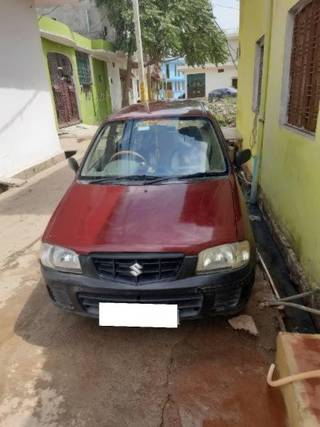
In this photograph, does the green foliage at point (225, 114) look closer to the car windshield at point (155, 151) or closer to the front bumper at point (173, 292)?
the car windshield at point (155, 151)

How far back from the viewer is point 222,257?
7.86 ft

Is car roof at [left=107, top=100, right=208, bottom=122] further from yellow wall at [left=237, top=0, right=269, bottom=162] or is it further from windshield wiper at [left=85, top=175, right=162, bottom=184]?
yellow wall at [left=237, top=0, right=269, bottom=162]

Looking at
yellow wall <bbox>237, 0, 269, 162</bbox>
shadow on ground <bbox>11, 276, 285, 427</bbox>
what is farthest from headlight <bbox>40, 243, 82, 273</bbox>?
yellow wall <bbox>237, 0, 269, 162</bbox>

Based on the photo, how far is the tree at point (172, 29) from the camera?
16594 millimetres

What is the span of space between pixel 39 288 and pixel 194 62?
19.5 metres

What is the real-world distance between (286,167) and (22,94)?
6.35 metres

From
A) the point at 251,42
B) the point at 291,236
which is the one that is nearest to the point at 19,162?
the point at 251,42

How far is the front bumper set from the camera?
2.35 metres

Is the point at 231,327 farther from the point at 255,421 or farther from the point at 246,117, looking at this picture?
the point at 246,117

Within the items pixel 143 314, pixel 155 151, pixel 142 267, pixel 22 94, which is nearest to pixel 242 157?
pixel 155 151

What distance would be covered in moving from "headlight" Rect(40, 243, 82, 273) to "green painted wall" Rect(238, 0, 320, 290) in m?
1.99

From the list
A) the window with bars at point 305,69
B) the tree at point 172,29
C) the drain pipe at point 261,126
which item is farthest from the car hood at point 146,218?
the tree at point 172,29

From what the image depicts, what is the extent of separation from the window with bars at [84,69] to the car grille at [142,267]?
51.4 ft

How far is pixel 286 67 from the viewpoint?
14.4ft
